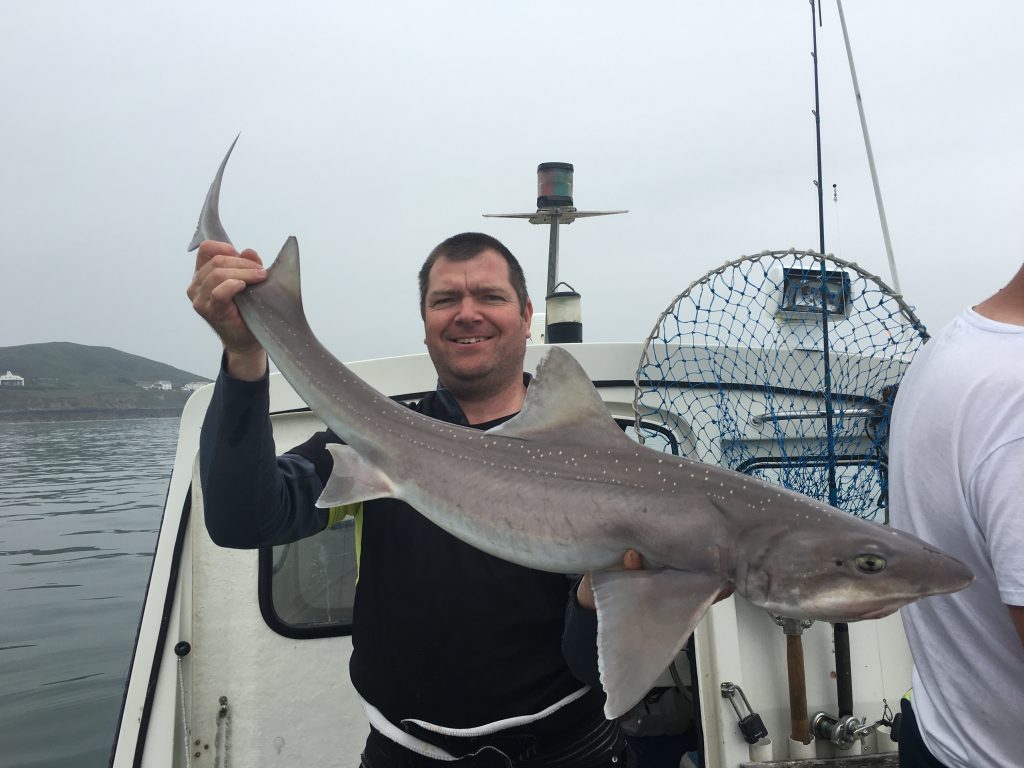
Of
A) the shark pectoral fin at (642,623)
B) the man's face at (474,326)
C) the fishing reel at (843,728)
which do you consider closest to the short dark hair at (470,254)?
the man's face at (474,326)

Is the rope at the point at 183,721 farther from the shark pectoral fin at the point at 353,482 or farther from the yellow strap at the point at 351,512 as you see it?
the shark pectoral fin at the point at 353,482

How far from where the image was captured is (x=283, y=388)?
4.07 meters

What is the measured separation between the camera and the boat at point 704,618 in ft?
12.0

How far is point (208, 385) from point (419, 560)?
2.29 metres

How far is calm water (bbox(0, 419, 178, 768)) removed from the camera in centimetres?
860

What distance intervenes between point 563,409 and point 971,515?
1.05 meters

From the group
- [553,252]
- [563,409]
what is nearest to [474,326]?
[563,409]

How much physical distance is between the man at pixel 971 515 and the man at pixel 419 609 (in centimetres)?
94

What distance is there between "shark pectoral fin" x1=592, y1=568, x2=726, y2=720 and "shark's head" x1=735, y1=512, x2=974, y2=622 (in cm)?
Result: 13

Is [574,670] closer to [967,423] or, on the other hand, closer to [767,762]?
[967,423]

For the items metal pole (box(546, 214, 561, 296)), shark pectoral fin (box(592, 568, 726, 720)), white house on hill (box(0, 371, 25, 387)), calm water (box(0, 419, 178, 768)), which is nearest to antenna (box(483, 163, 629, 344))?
metal pole (box(546, 214, 561, 296))

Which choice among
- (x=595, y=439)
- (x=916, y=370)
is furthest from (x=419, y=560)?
(x=916, y=370)

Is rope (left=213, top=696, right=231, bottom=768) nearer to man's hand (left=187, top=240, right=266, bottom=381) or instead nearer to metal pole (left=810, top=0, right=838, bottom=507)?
man's hand (left=187, top=240, right=266, bottom=381)

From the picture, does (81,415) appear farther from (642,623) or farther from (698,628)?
(642,623)
